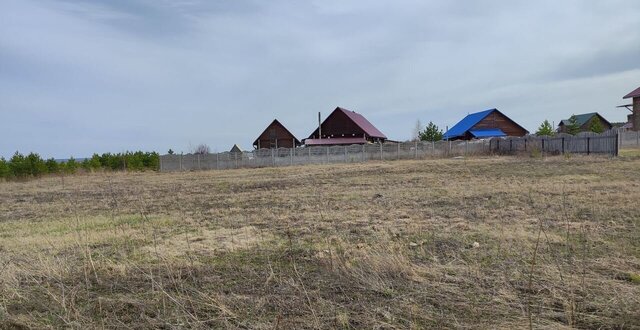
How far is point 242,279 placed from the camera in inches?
156

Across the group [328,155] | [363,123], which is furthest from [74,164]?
[363,123]

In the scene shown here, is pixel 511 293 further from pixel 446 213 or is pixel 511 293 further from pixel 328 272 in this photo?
pixel 446 213

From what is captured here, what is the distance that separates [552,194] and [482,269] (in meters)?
6.49

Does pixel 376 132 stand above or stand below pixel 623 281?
above

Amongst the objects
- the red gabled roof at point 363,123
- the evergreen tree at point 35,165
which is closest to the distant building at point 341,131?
the red gabled roof at point 363,123

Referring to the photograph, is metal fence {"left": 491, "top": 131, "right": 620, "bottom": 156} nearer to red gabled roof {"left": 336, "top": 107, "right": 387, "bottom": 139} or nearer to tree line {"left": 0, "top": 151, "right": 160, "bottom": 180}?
red gabled roof {"left": 336, "top": 107, "right": 387, "bottom": 139}

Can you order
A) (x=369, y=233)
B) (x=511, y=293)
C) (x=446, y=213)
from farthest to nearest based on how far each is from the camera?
(x=446, y=213), (x=369, y=233), (x=511, y=293)

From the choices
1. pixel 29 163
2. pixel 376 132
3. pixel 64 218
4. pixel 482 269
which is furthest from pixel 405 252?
pixel 376 132

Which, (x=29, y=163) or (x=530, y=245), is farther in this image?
(x=29, y=163)

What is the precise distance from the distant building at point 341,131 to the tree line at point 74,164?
22209mm

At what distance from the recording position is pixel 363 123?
57.1 metres

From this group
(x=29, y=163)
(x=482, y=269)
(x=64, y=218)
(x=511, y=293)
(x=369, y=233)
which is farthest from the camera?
(x=29, y=163)

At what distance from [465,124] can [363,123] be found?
16.3 meters

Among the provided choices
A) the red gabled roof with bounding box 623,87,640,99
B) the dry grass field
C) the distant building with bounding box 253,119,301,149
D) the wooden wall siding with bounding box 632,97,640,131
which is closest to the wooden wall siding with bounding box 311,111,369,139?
the distant building with bounding box 253,119,301,149
